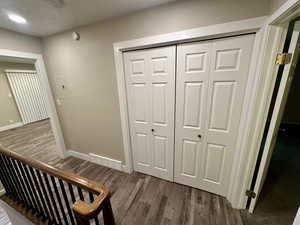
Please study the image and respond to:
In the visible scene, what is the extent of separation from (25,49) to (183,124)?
2868 millimetres

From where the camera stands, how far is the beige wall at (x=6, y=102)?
14.3ft

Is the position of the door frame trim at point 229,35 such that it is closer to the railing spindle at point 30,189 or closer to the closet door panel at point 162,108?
the closet door panel at point 162,108

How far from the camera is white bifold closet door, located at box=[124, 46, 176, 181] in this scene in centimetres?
157

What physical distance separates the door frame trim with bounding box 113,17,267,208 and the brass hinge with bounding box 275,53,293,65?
120 mm

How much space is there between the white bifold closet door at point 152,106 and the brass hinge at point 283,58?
0.94 metres

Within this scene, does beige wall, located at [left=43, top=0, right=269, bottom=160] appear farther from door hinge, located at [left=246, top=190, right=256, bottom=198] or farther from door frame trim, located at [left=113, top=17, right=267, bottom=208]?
door hinge, located at [left=246, top=190, right=256, bottom=198]

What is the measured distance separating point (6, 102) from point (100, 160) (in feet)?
16.4

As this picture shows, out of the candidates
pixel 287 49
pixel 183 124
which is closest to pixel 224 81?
pixel 287 49

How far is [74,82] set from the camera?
2.17m

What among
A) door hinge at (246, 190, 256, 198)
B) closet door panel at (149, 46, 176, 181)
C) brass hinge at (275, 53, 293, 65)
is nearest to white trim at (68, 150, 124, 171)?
closet door panel at (149, 46, 176, 181)

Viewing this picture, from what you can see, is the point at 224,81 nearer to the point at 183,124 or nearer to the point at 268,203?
the point at 183,124

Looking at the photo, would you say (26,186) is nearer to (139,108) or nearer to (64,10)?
(139,108)

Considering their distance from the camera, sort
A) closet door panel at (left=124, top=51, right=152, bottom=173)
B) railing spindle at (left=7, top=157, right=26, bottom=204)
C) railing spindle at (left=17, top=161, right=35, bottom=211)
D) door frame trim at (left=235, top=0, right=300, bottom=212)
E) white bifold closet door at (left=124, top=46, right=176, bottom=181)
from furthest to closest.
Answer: closet door panel at (left=124, top=51, right=152, bottom=173), white bifold closet door at (left=124, top=46, right=176, bottom=181), railing spindle at (left=7, top=157, right=26, bottom=204), railing spindle at (left=17, top=161, right=35, bottom=211), door frame trim at (left=235, top=0, right=300, bottom=212)

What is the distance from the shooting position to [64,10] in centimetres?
142
